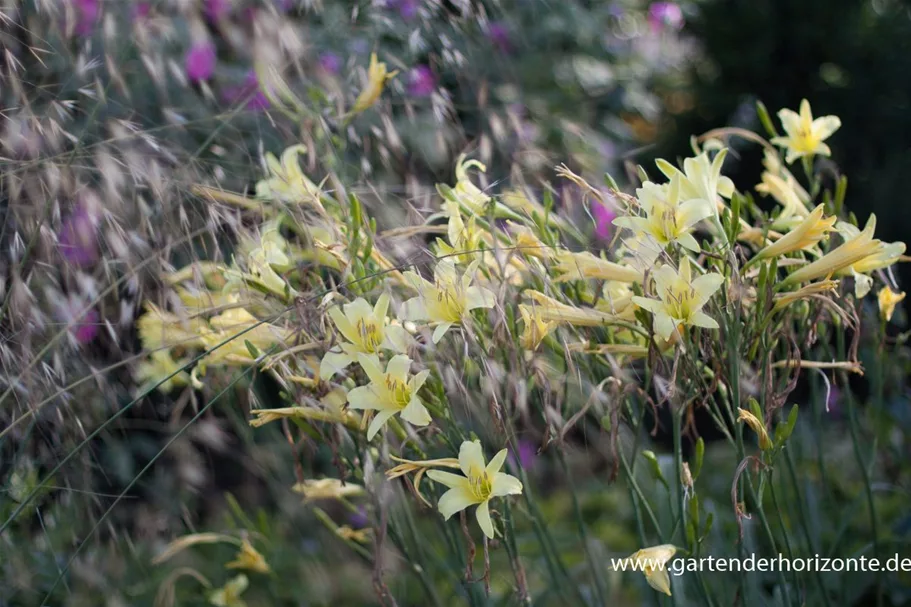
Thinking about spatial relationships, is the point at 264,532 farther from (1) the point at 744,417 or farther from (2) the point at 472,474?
(1) the point at 744,417

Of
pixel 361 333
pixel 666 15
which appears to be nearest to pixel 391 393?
pixel 361 333

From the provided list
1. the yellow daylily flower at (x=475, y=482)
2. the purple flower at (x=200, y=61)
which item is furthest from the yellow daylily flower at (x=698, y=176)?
the purple flower at (x=200, y=61)

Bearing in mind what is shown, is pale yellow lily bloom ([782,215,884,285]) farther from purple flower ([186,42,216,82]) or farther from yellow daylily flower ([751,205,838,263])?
purple flower ([186,42,216,82])

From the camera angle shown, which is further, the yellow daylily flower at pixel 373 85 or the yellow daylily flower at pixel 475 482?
the yellow daylily flower at pixel 373 85

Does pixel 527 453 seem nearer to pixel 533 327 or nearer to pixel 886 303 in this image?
pixel 886 303

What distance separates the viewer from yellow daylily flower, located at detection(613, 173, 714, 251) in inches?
41.1

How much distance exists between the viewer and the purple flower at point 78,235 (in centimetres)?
127

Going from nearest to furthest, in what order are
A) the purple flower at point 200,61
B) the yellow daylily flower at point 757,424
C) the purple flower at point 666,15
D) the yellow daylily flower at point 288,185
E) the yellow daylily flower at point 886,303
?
the yellow daylily flower at point 757,424 → the yellow daylily flower at point 288,185 → the yellow daylily flower at point 886,303 → the purple flower at point 200,61 → the purple flower at point 666,15

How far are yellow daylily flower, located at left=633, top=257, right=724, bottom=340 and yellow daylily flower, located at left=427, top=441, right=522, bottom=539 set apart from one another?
0.76 ft

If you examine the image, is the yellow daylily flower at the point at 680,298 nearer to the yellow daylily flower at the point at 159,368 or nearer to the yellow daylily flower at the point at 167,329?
the yellow daylily flower at the point at 167,329

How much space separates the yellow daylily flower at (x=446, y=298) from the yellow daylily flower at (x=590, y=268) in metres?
0.12

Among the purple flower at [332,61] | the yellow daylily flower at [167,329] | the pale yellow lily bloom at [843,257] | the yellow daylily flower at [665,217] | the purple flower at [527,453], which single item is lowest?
the purple flower at [527,453]

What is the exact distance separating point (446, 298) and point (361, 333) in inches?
4.4

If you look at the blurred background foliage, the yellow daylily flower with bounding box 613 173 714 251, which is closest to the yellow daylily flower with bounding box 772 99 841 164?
the blurred background foliage
